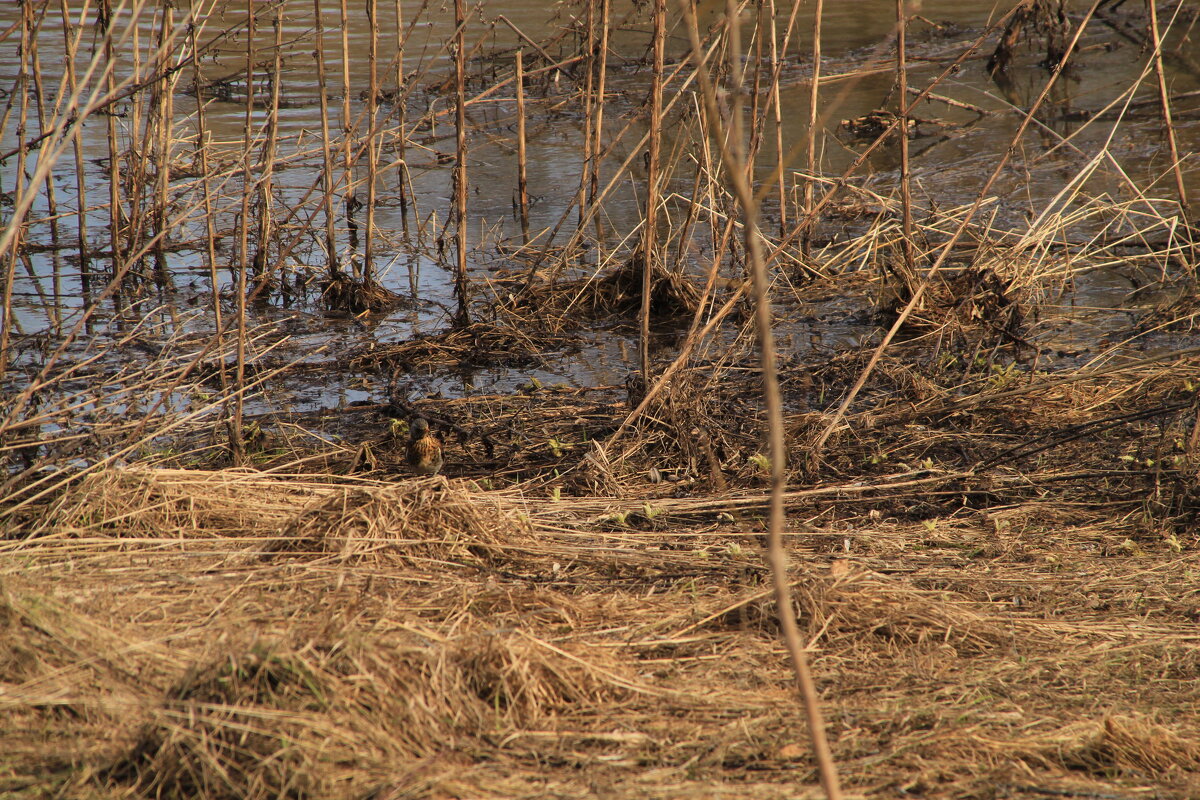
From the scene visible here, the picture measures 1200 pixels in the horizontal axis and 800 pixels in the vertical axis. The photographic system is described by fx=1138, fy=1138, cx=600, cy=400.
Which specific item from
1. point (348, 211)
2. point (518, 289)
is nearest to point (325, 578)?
point (518, 289)

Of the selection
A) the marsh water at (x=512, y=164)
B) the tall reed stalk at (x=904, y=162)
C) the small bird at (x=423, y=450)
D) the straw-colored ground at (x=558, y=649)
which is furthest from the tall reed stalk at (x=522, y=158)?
the straw-colored ground at (x=558, y=649)

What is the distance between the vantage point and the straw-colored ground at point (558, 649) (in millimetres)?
2287

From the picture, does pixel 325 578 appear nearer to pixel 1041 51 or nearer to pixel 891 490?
pixel 891 490

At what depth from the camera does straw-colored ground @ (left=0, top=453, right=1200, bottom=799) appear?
7.50ft

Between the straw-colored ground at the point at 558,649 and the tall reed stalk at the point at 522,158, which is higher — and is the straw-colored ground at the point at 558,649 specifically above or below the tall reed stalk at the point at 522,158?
below

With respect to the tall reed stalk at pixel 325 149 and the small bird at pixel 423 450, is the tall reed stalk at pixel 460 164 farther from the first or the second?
the small bird at pixel 423 450

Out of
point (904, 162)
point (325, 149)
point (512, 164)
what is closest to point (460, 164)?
point (325, 149)

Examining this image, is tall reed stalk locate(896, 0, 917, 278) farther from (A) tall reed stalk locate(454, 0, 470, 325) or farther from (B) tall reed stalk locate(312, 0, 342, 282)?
(B) tall reed stalk locate(312, 0, 342, 282)

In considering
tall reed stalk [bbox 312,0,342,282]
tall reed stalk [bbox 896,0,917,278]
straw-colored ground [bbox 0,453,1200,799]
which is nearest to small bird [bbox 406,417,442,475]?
straw-colored ground [bbox 0,453,1200,799]

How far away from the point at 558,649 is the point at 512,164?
841 cm

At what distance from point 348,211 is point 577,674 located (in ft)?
20.7

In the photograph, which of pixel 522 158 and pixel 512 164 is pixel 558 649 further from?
pixel 512 164

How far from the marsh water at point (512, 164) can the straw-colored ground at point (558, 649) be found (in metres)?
1.39

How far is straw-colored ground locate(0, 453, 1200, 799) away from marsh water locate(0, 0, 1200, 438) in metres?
1.39
